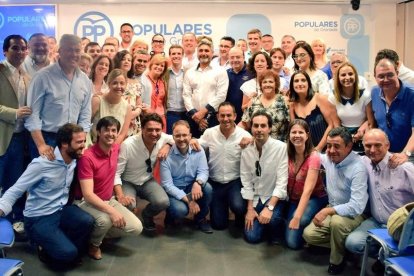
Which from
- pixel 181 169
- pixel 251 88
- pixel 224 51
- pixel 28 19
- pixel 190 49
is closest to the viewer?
pixel 181 169

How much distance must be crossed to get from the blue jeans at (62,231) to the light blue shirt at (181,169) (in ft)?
2.88

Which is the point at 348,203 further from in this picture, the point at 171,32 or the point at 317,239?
the point at 171,32

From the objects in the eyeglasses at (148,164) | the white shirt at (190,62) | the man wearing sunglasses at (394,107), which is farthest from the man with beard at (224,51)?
the man wearing sunglasses at (394,107)

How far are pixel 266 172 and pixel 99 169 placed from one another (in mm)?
1439

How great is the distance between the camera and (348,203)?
318cm

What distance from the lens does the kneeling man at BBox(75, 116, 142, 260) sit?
3.30m

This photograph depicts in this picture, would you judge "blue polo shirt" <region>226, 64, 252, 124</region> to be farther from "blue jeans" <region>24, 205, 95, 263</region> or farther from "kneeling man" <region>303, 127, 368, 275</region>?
"blue jeans" <region>24, 205, 95, 263</region>

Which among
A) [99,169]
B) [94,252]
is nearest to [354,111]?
[99,169]

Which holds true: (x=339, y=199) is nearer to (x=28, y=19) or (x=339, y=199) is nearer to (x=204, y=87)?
(x=204, y=87)

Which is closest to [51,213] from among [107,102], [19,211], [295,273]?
[19,211]

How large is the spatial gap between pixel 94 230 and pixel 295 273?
5.12ft

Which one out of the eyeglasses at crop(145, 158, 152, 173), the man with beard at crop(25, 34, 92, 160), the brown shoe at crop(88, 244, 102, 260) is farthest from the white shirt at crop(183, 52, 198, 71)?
the brown shoe at crop(88, 244, 102, 260)

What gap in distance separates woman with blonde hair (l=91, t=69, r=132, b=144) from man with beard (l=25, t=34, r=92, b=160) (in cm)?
28

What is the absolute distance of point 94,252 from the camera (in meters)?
3.33
